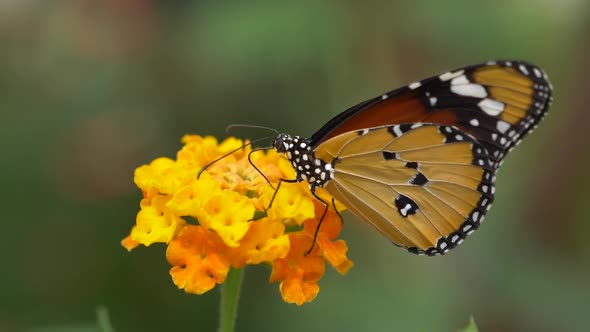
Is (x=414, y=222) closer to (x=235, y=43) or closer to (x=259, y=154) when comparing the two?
(x=259, y=154)

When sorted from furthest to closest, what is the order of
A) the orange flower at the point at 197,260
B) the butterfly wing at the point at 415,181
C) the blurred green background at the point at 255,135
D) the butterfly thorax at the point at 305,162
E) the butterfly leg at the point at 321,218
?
the blurred green background at the point at 255,135, the butterfly wing at the point at 415,181, the butterfly thorax at the point at 305,162, the butterfly leg at the point at 321,218, the orange flower at the point at 197,260

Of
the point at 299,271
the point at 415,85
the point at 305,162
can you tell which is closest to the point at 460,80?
the point at 415,85

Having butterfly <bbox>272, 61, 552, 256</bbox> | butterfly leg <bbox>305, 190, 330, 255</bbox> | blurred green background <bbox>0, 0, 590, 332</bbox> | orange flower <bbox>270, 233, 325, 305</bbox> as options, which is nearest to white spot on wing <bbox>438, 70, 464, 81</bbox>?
butterfly <bbox>272, 61, 552, 256</bbox>

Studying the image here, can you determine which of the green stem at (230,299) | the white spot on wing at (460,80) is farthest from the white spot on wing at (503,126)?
the green stem at (230,299)

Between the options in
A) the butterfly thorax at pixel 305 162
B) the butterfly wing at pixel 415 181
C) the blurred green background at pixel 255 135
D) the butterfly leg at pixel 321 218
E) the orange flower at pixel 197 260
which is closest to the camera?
the orange flower at pixel 197 260

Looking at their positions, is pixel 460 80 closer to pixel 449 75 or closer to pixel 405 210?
pixel 449 75

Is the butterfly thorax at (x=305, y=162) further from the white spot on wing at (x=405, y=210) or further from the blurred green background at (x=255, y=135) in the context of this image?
the blurred green background at (x=255, y=135)

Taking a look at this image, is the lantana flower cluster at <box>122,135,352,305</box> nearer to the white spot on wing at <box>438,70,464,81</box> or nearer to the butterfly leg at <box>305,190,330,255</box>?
the butterfly leg at <box>305,190,330,255</box>
